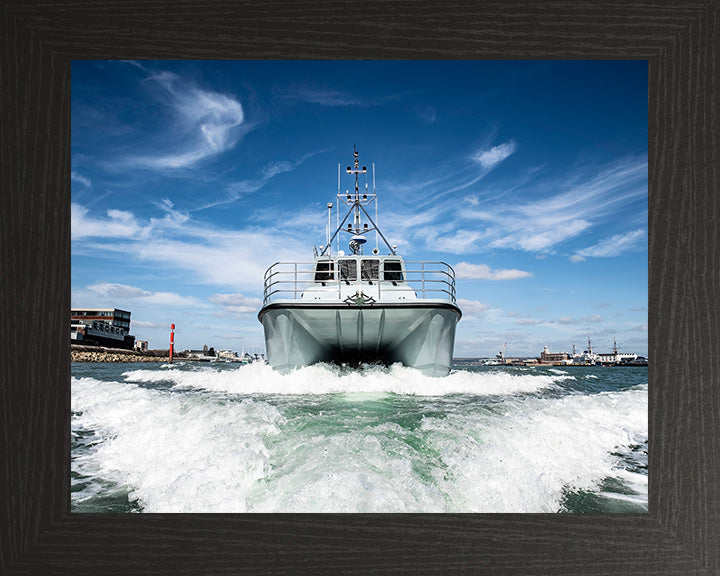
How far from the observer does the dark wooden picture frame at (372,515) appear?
3.79 ft

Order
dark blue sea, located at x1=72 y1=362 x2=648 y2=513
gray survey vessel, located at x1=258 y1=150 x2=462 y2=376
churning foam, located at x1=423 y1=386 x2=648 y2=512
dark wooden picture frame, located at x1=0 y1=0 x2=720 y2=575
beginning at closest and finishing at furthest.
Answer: dark wooden picture frame, located at x1=0 y1=0 x2=720 y2=575
dark blue sea, located at x1=72 y1=362 x2=648 y2=513
churning foam, located at x1=423 y1=386 x2=648 y2=512
gray survey vessel, located at x1=258 y1=150 x2=462 y2=376

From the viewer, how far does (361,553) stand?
116cm

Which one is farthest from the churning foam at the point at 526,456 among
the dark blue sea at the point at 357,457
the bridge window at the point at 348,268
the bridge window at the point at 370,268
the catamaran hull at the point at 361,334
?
the bridge window at the point at 348,268

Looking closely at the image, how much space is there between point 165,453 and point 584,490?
6.32 ft

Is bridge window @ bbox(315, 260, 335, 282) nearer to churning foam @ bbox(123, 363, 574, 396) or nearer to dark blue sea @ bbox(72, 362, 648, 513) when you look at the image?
churning foam @ bbox(123, 363, 574, 396)

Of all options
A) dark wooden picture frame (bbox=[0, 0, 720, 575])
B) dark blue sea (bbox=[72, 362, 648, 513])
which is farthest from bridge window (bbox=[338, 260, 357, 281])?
dark wooden picture frame (bbox=[0, 0, 720, 575])

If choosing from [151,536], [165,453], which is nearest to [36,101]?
[151,536]

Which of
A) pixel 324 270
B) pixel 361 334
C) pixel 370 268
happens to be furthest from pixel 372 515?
pixel 324 270

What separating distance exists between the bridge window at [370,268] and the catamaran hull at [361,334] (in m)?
1.17

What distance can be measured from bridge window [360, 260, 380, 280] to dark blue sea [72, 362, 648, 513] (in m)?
2.15

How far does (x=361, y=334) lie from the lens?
4289 mm

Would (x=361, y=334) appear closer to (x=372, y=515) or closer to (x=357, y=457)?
(x=357, y=457)

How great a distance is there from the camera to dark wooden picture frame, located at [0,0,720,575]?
1.15m

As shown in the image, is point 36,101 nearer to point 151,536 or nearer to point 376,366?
point 151,536
